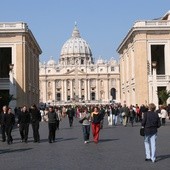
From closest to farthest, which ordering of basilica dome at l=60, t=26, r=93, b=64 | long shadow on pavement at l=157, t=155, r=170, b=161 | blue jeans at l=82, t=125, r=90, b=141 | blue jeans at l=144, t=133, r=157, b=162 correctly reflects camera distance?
blue jeans at l=144, t=133, r=157, b=162 → long shadow on pavement at l=157, t=155, r=170, b=161 → blue jeans at l=82, t=125, r=90, b=141 → basilica dome at l=60, t=26, r=93, b=64

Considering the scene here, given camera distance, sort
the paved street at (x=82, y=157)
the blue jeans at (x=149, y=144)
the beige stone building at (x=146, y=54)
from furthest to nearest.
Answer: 1. the beige stone building at (x=146, y=54)
2. the blue jeans at (x=149, y=144)
3. the paved street at (x=82, y=157)

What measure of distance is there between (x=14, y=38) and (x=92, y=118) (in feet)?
129

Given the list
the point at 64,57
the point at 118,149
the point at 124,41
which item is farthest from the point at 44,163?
the point at 64,57

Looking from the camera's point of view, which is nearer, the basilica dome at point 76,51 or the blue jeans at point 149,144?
the blue jeans at point 149,144

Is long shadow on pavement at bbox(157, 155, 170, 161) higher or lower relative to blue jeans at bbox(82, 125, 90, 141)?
lower

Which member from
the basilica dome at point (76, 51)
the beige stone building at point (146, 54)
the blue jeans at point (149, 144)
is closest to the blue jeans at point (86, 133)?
the blue jeans at point (149, 144)

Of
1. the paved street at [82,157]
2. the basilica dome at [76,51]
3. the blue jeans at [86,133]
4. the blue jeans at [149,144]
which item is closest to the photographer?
the paved street at [82,157]

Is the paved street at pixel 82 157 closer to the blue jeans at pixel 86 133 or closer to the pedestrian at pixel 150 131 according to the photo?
the pedestrian at pixel 150 131

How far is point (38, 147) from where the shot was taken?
18.0m

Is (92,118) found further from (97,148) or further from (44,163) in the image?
(44,163)

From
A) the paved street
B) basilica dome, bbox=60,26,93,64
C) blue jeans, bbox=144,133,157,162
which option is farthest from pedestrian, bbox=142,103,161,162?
basilica dome, bbox=60,26,93,64

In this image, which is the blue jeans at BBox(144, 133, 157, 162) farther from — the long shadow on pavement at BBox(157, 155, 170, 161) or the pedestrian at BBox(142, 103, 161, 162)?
the long shadow on pavement at BBox(157, 155, 170, 161)

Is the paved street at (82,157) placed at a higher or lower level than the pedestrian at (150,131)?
lower

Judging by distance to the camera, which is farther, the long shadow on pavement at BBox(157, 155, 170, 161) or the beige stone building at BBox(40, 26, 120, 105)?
the beige stone building at BBox(40, 26, 120, 105)
